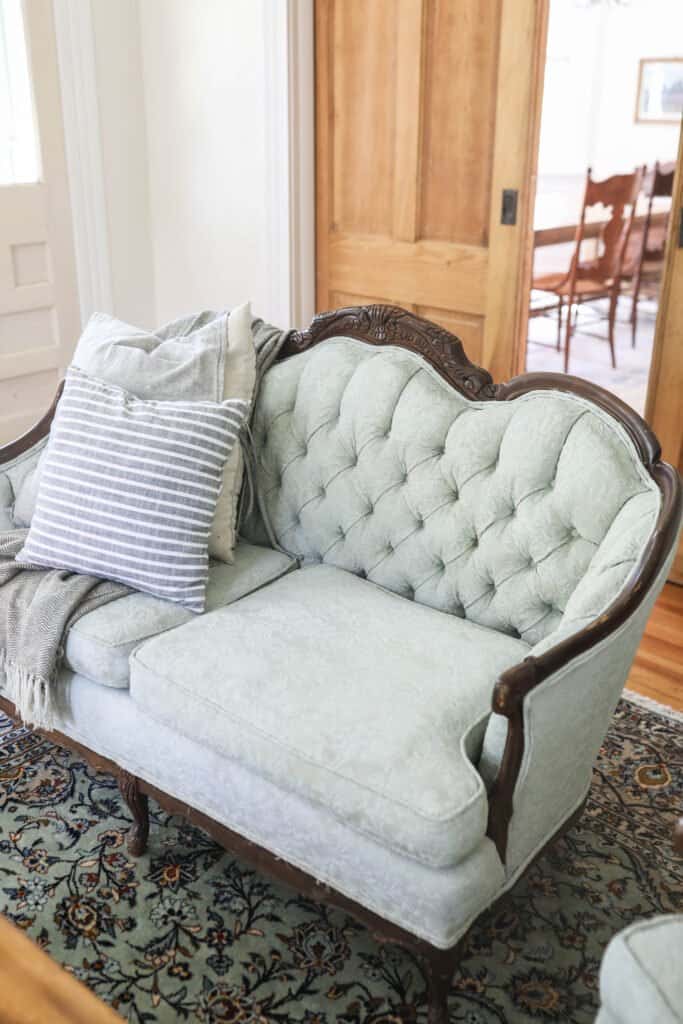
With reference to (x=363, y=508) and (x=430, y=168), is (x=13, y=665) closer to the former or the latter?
Result: (x=363, y=508)

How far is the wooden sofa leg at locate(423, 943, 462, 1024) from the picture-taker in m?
1.48

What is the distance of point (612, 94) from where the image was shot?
18.6 ft

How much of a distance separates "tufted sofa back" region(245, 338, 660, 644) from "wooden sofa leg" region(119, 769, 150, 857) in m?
0.64

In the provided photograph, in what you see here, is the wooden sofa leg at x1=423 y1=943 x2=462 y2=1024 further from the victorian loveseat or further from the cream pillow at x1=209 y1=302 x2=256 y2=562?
the cream pillow at x1=209 y1=302 x2=256 y2=562

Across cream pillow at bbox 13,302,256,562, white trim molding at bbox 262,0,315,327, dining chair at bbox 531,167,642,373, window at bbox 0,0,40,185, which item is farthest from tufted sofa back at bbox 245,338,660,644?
dining chair at bbox 531,167,642,373

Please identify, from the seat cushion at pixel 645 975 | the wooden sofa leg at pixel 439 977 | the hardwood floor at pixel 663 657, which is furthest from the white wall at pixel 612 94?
the seat cushion at pixel 645 975

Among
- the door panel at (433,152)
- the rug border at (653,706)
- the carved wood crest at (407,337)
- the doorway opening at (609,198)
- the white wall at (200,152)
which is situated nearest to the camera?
the carved wood crest at (407,337)

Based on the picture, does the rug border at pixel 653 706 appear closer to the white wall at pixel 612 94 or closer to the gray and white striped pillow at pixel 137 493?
the gray and white striped pillow at pixel 137 493

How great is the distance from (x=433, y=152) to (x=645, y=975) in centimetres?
261

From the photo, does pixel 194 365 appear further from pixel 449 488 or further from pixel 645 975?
pixel 645 975

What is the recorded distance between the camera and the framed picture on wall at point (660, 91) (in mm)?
5266

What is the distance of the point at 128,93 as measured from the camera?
3.77 meters

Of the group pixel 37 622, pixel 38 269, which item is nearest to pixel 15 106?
pixel 38 269

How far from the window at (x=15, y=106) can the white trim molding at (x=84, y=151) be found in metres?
0.13
